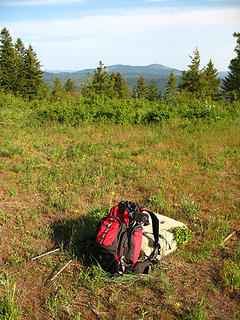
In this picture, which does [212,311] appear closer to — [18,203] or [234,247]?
[234,247]

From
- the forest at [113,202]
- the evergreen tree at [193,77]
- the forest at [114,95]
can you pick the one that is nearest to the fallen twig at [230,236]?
the forest at [113,202]

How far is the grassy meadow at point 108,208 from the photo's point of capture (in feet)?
7.93

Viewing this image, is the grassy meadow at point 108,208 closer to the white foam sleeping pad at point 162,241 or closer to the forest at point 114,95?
the white foam sleeping pad at point 162,241

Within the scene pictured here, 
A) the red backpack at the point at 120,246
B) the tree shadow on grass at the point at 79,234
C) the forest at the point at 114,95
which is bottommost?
the tree shadow on grass at the point at 79,234

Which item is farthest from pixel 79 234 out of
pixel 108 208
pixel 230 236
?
pixel 230 236

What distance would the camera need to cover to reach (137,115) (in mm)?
9734

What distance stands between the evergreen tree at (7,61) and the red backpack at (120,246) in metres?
46.3

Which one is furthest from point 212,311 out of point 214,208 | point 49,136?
point 49,136

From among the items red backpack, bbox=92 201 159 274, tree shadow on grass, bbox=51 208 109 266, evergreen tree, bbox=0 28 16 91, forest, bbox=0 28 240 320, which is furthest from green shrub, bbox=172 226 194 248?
evergreen tree, bbox=0 28 16 91

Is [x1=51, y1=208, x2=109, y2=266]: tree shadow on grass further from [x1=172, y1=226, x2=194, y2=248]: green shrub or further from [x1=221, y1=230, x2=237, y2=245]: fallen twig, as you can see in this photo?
[x1=221, y1=230, x2=237, y2=245]: fallen twig

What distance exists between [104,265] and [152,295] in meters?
0.55

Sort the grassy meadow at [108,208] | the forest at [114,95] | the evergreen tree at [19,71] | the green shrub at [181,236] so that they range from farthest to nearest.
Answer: the evergreen tree at [19,71] → the forest at [114,95] → the green shrub at [181,236] → the grassy meadow at [108,208]

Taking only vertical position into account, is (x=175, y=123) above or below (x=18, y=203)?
above

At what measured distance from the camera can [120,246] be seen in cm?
264
